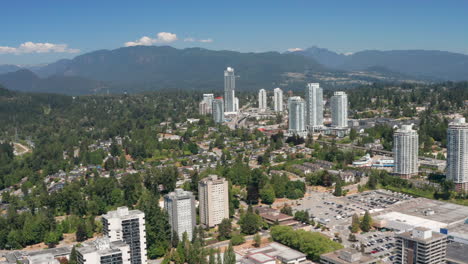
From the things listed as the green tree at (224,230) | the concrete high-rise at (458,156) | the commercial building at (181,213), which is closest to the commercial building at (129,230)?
the commercial building at (181,213)

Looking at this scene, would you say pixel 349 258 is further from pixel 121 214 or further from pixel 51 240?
pixel 51 240

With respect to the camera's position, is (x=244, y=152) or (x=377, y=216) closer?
(x=377, y=216)

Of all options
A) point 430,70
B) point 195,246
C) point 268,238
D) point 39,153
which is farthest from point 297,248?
point 430,70

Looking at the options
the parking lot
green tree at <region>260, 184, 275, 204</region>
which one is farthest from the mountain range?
the parking lot

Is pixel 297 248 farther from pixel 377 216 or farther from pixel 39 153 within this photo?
pixel 39 153

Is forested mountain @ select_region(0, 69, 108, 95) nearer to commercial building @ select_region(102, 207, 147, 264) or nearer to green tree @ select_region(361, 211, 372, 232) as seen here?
green tree @ select_region(361, 211, 372, 232)

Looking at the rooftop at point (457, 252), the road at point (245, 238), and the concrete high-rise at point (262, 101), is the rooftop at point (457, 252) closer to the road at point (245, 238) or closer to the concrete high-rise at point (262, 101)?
the road at point (245, 238)
